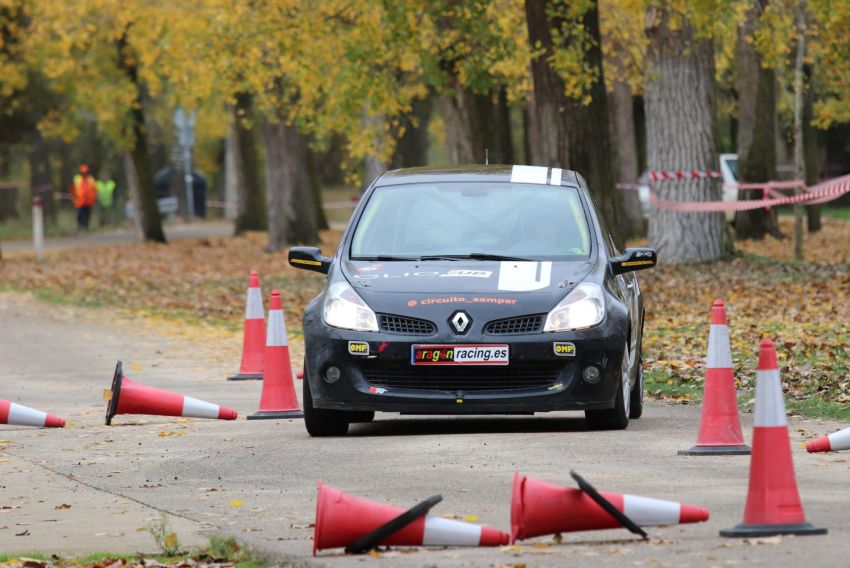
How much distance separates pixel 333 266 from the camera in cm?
1165

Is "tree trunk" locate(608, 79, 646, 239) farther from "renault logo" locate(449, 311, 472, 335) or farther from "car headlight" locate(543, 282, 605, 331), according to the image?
"renault logo" locate(449, 311, 472, 335)

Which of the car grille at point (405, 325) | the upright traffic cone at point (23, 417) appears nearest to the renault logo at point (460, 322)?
the car grille at point (405, 325)

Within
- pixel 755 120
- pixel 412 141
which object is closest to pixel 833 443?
pixel 755 120

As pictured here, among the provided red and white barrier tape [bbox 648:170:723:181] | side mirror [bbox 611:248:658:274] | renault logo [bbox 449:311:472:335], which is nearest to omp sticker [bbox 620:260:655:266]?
side mirror [bbox 611:248:658:274]

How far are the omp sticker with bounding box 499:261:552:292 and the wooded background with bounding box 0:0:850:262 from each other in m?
11.2

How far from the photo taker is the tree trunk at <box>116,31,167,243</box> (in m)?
44.7

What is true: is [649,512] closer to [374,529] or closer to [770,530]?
[770,530]

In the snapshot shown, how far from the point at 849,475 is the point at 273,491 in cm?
270

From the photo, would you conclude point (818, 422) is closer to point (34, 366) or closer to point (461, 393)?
point (461, 393)

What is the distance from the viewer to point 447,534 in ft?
23.0

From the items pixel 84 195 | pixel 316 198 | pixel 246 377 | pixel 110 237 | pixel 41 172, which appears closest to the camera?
pixel 246 377

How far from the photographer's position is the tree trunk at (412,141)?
3903cm

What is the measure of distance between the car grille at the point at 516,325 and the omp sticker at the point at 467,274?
41 cm

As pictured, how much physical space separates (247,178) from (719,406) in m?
39.3
